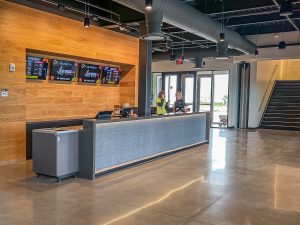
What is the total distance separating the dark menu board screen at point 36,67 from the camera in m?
7.05

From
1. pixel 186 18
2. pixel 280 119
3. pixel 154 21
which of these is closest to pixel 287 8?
pixel 186 18

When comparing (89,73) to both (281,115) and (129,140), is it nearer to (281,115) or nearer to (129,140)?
(129,140)

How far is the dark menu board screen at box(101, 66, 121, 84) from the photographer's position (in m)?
9.37

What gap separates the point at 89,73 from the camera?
8773mm

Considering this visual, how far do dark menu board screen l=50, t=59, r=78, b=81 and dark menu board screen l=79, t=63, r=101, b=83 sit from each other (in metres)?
0.25

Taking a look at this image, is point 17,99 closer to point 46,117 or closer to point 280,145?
point 46,117

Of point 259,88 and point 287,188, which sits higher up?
point 259,88

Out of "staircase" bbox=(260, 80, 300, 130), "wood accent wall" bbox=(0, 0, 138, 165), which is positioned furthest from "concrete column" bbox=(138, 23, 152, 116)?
"staircase" bbox=(260, 80, 300, 130)

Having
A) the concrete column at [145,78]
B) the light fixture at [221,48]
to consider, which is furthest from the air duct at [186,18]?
the concrete column at [145,78]

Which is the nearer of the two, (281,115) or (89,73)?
(89,73)

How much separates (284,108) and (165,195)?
12.8 metres

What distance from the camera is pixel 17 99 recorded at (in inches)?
257

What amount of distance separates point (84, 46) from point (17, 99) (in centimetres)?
242

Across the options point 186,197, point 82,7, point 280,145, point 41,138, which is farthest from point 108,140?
point 280,145
